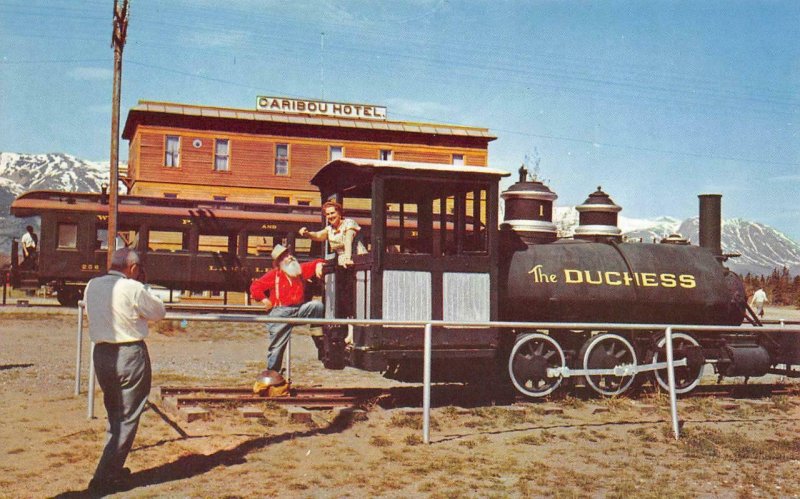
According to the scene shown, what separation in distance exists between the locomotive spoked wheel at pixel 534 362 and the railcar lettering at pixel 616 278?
83cm

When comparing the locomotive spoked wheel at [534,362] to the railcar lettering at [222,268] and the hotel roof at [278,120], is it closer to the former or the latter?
the railcar lettering at [222,268]

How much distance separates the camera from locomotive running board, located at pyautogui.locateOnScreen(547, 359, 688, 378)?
10.5m

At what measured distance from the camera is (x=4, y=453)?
6.74 meters

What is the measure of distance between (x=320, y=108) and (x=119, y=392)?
37356 millimetres

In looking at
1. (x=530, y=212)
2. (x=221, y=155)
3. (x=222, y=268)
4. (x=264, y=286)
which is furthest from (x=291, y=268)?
(x=221, y=155)

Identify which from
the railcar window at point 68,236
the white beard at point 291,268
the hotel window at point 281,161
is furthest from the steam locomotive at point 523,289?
the hotel window at point 281,161

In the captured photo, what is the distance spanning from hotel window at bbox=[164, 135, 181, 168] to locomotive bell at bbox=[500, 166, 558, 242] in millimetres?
28421

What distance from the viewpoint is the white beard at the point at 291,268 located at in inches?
386

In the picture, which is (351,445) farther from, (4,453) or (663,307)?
(663,307)

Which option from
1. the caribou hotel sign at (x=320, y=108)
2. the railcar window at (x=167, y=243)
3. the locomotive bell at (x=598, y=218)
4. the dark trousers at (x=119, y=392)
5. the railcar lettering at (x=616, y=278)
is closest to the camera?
the dark trousers at (x=119, y=392)

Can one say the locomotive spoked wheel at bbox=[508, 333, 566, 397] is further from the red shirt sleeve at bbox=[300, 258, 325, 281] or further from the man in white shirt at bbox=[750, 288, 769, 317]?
the man in white shirt at bbox=[750, 288, 769, 317]

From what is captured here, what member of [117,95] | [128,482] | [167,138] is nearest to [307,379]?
[128,482]

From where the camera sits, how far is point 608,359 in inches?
426

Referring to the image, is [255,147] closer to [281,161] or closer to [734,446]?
[281,161]
